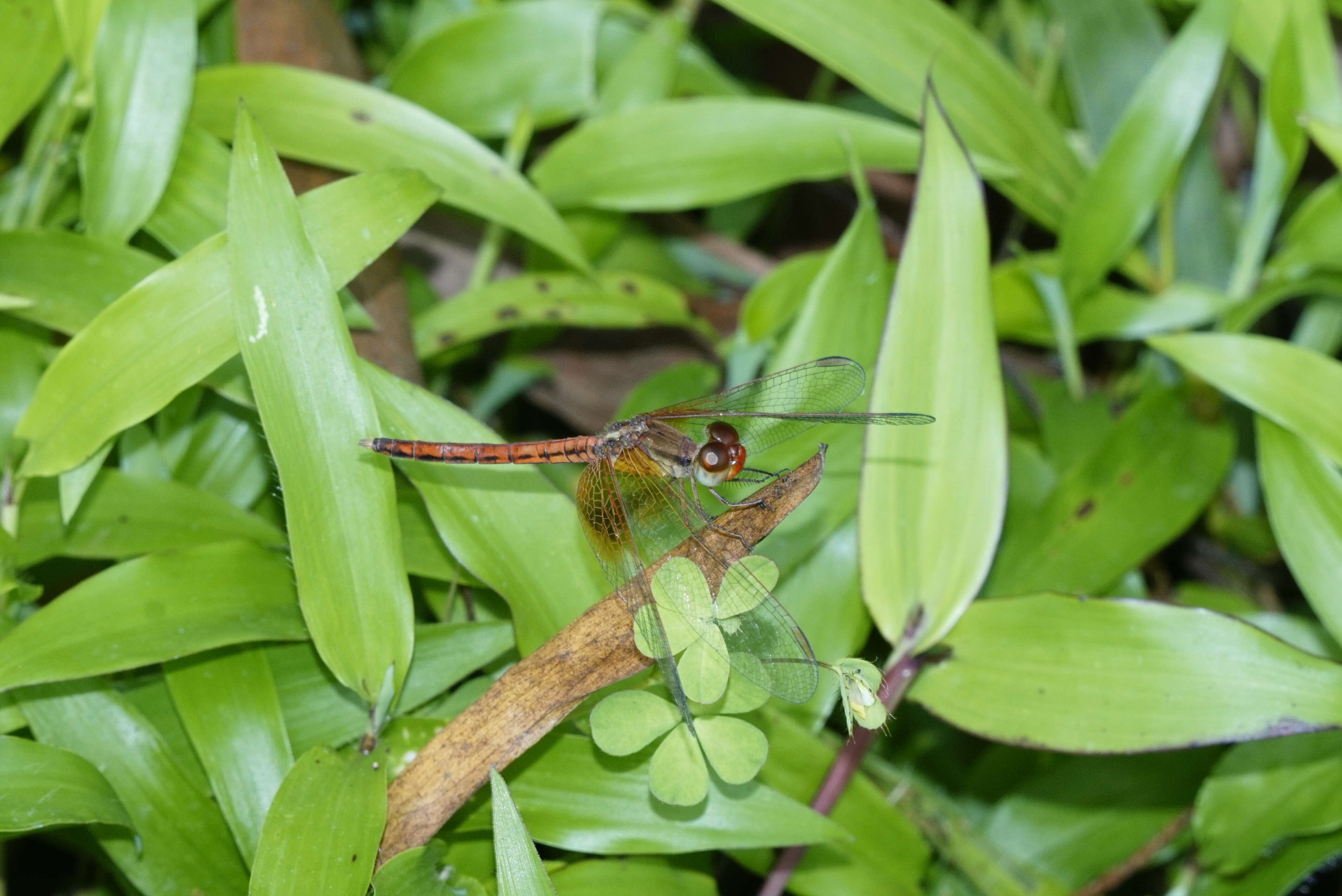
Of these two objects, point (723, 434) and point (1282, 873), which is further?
point (1282, 873)

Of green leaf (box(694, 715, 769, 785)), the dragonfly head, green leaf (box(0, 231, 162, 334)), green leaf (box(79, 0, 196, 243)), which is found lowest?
green leaf (box(694, 715, 769, 785))

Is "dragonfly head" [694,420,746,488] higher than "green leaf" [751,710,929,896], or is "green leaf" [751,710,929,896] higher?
"dragonfly head" [694,420,746,488]

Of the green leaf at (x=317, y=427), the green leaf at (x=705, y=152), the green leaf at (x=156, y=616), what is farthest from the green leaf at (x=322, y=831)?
the green leaf at (x=705, y=152)

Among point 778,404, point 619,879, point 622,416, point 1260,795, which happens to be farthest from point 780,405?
point 1260,795

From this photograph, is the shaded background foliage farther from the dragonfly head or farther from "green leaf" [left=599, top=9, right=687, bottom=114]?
the dragonfly head

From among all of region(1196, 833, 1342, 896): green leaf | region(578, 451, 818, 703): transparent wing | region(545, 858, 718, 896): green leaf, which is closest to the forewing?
region(578, 451, 818, 703): transparent wing

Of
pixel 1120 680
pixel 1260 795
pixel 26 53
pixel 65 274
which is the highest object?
pixel 26 53

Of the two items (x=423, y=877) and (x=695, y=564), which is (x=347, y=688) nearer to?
(x=423, y=877)

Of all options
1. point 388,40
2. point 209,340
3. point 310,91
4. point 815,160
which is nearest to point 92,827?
point 209,340
